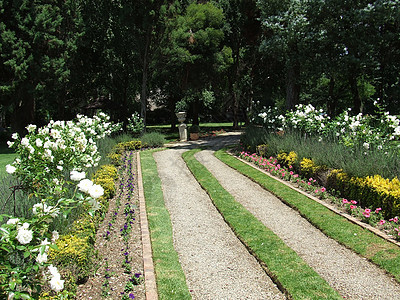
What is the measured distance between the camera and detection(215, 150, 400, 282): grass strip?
444cm

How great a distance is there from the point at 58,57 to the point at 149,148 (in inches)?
291

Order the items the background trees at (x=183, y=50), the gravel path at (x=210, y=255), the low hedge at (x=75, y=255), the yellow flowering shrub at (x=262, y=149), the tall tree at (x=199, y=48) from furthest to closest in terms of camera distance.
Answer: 1. the tall tree at (x=199, y=48)
2. the background trees at (x=183, y=50)
3. the yellow flowering shrub at (x=262, y=149)
4. the gravel path at (x=210, y=255)
5. the low hedge at (x=75, y=255)

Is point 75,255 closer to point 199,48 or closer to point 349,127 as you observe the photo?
point 349,127

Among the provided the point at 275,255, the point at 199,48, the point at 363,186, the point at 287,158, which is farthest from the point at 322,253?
the point at 199,48

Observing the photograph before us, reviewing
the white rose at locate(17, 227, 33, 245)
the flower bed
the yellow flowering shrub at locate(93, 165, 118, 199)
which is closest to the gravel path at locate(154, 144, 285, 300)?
the yellow flowering shrub at locate(93, 165, 118, 199)

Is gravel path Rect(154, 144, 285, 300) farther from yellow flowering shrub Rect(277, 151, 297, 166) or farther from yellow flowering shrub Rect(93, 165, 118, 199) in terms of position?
yellow flowering shrub Rect(277, 151, 297, 166)

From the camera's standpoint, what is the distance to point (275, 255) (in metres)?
4.64

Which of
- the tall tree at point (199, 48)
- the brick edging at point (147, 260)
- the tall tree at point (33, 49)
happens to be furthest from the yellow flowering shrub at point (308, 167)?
the tall tree at point (33, 49)

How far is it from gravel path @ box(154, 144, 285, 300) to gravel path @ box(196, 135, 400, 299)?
716 mm

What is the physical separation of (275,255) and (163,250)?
1.56 metres

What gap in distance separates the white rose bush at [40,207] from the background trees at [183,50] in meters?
9.98

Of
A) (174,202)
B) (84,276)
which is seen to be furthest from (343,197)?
(84,276)

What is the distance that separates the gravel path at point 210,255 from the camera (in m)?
3.93

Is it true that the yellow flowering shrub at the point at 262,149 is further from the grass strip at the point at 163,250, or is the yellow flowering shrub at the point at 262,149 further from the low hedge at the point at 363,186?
the grass strip at the point at 163,250
